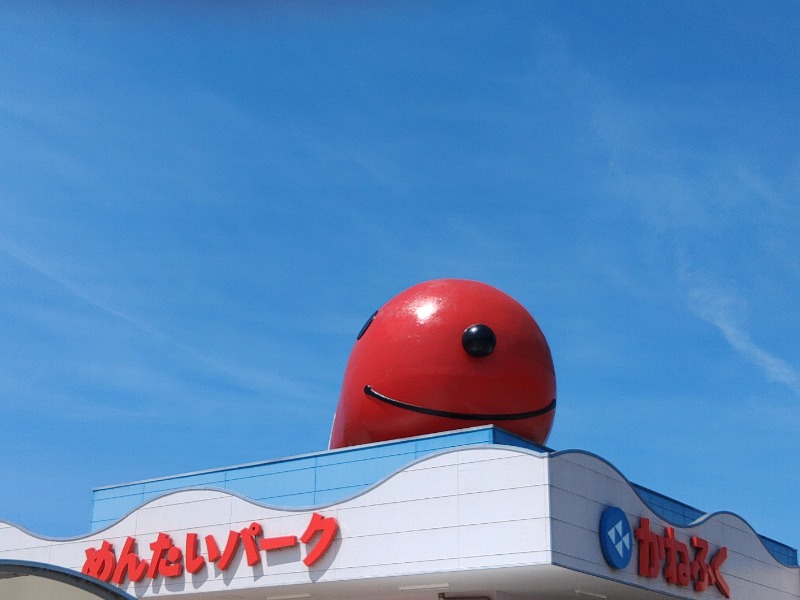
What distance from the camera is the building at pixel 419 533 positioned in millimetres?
19844

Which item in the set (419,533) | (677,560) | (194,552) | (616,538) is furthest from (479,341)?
(194,552)

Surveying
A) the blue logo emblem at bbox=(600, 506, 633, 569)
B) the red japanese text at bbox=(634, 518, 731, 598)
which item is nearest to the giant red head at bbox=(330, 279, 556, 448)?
the blue logo emblem at bbox=(600, 506, 633, 569)

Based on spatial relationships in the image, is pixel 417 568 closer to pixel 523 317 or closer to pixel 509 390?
pixel 509 390

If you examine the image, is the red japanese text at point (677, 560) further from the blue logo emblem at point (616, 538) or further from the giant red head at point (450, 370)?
→ the giant red head at point (450, 370)

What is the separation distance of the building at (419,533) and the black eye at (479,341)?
5.93ft

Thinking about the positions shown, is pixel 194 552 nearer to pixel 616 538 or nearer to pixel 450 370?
pixel 450 370

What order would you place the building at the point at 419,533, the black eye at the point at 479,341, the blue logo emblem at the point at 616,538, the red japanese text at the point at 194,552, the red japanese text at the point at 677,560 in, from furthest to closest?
the black eye at the point at 479,341 → the red japanese text at the point at 194,552 → the red japanese text at the point at 677,560 → the blue logo emblem at the point at 616,538 → the building at the point at 419,533

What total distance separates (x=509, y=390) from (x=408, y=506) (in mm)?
3364

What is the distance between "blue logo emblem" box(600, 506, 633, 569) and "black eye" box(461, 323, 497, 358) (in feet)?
13.1

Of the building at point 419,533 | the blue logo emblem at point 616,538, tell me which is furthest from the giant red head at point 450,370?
Answer: the blue logo emblem at point 616,538

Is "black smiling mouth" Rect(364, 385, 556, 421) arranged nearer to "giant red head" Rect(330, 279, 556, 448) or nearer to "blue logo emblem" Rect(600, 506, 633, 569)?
"giant red head" Rect(330, 279, 556, 448)

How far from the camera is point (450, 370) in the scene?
2231 cm

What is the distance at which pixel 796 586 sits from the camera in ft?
93.6

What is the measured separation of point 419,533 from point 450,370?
3494 mm
